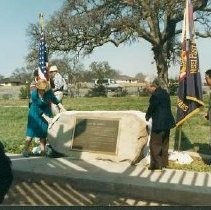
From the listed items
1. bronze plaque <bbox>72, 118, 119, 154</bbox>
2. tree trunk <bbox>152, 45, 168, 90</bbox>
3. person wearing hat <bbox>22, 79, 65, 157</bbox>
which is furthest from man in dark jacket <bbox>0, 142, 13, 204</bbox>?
tree trunk <bbox>152, 45, 168, 90</bbox>

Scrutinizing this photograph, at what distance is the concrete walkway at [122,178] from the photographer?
25.8 ft

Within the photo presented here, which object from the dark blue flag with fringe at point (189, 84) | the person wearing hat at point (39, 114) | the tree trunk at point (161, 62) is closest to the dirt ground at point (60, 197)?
the person wearing hat at point (39, 114)

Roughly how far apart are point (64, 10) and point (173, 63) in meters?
10.3

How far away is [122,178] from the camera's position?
881 centimetres

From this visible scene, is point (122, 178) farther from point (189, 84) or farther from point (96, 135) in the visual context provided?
point (189, 84)

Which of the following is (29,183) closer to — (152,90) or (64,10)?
(152,90)

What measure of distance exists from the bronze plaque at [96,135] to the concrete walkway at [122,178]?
12.4 inches

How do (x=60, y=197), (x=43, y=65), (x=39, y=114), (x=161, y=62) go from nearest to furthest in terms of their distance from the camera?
1. (x=60, y=197)
2. (x=39, y=114)
3. (x=43, y=65)
4. (x=161, y=62)

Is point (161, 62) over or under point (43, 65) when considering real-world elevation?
over

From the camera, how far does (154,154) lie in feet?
31.8

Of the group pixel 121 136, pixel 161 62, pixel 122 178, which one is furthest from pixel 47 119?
pixel 161 62

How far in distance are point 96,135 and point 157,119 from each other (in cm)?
159

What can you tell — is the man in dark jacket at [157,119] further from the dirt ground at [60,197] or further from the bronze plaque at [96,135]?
the dirt ground at [60,197]

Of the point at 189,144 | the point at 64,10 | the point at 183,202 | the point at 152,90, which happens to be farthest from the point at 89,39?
the point at 183,202
